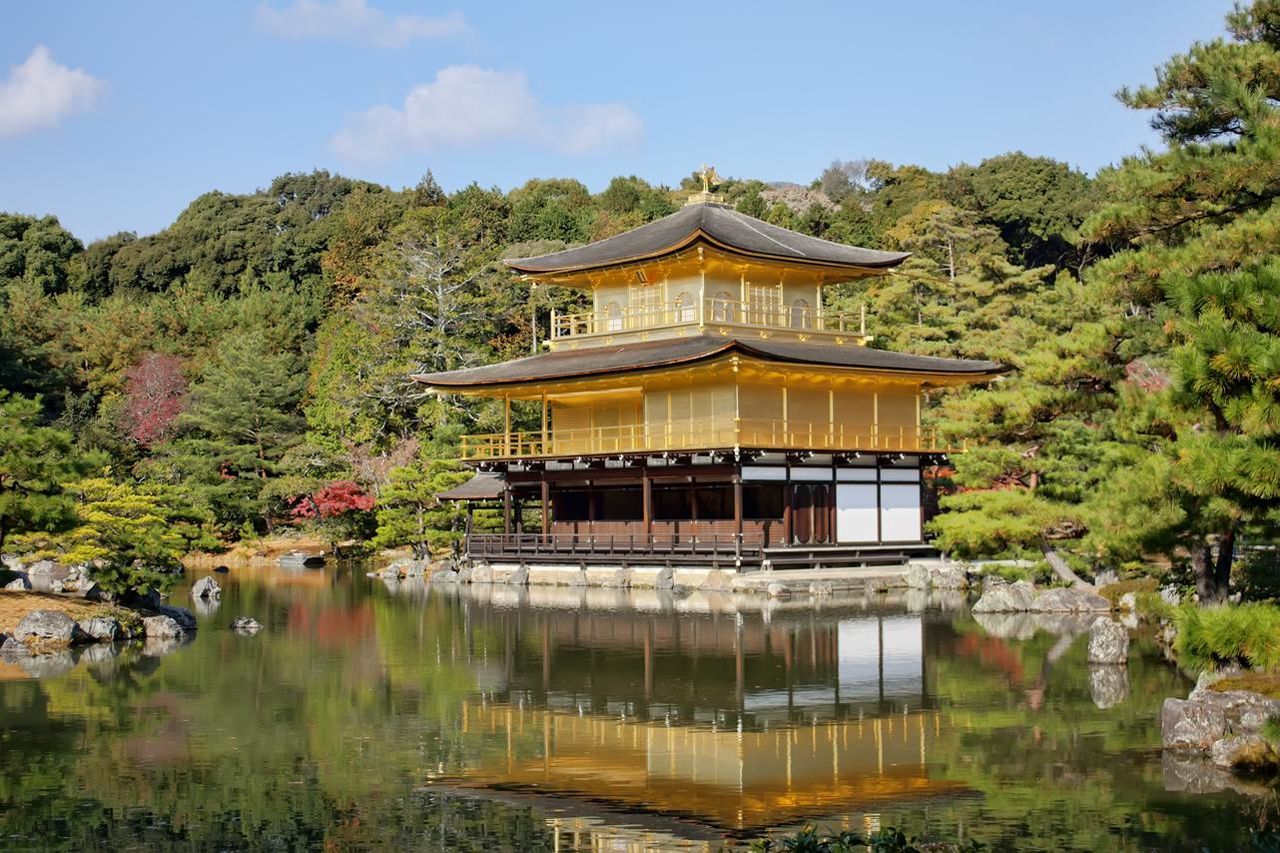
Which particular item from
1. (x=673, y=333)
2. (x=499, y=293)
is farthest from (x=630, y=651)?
(x=499, y=293)

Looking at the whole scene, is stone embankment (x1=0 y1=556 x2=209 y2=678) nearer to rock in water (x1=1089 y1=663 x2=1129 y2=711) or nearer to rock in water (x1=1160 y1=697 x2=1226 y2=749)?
rock in water (x1=1089 y1=663 x2=1129 y2=711)

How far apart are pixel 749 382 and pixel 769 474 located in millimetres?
2331

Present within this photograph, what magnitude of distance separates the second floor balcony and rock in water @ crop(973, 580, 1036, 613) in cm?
1258

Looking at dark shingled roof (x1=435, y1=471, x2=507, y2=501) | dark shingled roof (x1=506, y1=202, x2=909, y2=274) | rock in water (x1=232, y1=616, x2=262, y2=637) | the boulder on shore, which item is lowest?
rock in water (x1=232, y1=616, x2=262, y2=637)

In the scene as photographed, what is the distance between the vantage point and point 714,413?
3622 cm

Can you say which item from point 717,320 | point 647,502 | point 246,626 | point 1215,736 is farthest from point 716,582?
point 1215,736

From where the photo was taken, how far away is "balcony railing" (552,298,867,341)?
38812 mm

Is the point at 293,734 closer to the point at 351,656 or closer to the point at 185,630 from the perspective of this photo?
the point at 351,656

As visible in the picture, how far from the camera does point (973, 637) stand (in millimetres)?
23406

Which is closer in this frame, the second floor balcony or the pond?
the pond

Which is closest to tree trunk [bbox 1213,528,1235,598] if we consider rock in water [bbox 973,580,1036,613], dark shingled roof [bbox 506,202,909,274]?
rock in water [bbox 973,580,1036,613]

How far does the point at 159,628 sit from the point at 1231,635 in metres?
18.0

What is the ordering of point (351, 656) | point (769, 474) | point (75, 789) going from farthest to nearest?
1. point (769, 474)
2. point (351, 656)
3. point (75, 789)

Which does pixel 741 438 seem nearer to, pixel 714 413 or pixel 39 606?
pixel 714 413
